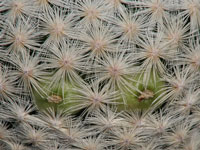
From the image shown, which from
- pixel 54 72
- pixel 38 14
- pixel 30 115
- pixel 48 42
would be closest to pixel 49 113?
pixel 30 115

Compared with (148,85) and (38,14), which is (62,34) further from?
(148,85)

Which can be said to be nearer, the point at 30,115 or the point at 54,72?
the point at 54,72

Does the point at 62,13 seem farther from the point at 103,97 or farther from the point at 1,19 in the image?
the point at 103,97

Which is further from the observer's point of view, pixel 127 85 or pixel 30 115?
pixel 30 115

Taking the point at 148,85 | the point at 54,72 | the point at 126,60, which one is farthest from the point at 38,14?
the point at 148,85

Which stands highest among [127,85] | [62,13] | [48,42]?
[62,13]

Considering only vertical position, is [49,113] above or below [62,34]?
below
